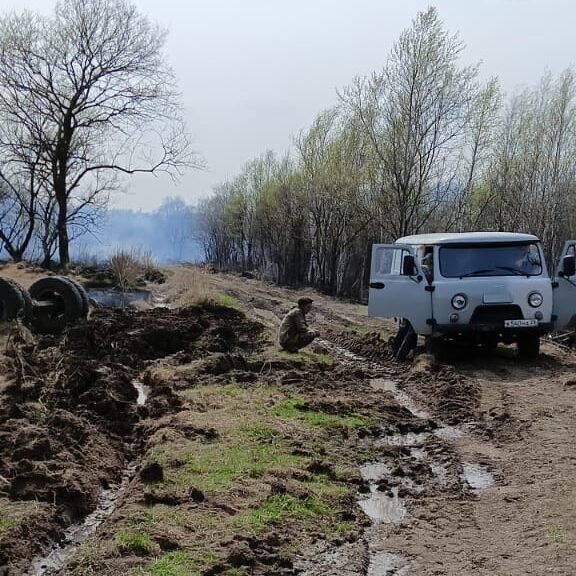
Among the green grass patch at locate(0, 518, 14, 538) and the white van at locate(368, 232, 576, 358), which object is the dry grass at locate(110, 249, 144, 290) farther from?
the green grass patch at locate(0, 518, 14, 538)

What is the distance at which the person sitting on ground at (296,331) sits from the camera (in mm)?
12414

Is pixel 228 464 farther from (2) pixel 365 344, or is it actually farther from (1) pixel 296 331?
(2) pixel 365 344

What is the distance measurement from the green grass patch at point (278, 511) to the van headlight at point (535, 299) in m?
6.86

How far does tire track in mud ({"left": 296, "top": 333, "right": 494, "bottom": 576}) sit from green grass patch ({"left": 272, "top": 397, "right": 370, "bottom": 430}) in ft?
1.45

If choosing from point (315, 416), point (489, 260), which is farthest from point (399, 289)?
point (315, 416)

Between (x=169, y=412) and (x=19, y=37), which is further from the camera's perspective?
(x=19, y=37)

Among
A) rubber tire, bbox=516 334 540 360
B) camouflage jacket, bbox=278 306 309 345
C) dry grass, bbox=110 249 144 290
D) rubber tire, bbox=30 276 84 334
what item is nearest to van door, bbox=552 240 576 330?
rubber tire, bbox=516 334 540 360

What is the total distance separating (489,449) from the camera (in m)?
7.42

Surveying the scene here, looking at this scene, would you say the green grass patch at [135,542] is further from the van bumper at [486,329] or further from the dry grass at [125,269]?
the dry grass at [125,269]

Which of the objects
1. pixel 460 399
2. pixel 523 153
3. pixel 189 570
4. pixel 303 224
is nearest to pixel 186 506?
pixel 189 570

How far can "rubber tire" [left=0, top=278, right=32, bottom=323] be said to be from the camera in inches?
562

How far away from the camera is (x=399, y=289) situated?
1209cm

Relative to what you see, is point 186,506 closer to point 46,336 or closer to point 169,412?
point 169,412

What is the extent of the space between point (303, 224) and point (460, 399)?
3706cm
